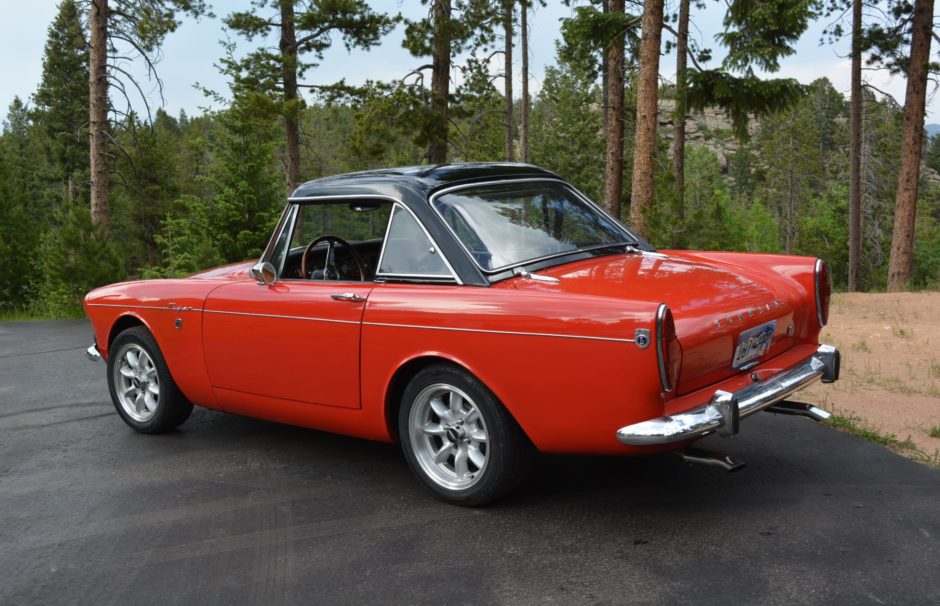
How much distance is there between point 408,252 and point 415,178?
45 centimetres

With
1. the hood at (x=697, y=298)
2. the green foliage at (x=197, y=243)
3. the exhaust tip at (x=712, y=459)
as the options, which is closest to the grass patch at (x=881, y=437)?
the hood at (x=697, y=298)

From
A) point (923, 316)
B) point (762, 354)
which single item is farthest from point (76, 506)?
point (923, 316)

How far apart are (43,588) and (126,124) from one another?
17.5 metres

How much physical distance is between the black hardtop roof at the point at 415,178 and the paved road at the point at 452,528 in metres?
1.63

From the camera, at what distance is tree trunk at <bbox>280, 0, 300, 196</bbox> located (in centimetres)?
2270

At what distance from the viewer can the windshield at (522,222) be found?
4.20 meters

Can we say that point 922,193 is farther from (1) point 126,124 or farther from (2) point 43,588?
(2) point 43,588

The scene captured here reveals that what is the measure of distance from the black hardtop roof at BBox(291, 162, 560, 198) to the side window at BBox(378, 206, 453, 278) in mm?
191

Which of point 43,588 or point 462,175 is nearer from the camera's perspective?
point 43,588

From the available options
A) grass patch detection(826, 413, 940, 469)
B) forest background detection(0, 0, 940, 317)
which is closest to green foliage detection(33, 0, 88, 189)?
forest background detection(0, 0, 940, 317)

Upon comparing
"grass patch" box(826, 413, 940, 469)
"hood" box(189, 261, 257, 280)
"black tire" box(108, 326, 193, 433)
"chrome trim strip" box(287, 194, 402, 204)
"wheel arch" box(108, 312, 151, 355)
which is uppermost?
"chrome trim strip" box(287, 194, 402, 204)

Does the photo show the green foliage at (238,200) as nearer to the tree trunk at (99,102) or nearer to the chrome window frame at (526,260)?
the tree trunk at (99,102)

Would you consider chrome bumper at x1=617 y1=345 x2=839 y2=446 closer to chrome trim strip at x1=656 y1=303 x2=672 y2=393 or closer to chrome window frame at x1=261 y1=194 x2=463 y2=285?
chrome trim strip at x1=656 y1=303 x2=672 y2=393

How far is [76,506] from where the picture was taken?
14.1 feet
